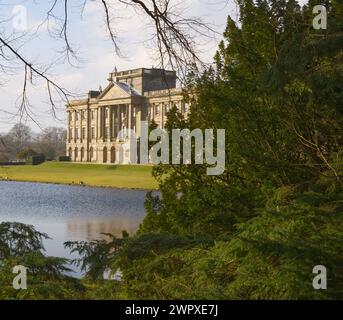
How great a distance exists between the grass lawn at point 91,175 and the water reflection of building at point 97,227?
63.0 feet

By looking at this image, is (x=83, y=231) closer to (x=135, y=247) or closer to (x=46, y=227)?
(x=46, y=227)

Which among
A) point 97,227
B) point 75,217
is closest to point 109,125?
point 75,217

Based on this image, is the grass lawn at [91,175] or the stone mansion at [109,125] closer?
the grass lawn at [91,175]

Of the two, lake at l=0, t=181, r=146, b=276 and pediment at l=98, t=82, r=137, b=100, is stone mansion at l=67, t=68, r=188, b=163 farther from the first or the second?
lake at l=0, t=181, r=146, b=276

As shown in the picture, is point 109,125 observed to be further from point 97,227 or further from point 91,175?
point 97,227

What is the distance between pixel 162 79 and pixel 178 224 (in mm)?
3299

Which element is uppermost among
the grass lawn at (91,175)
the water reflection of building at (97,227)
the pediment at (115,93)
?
the pediment at (115,93)

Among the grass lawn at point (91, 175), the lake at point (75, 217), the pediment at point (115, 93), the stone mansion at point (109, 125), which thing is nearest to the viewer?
the lake at point (75, 217)

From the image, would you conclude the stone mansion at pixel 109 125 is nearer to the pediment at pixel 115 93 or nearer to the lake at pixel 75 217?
the pediment at pixel 115 93

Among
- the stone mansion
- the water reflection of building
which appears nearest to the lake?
the water reflection of building

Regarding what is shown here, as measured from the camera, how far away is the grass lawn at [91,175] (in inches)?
1857

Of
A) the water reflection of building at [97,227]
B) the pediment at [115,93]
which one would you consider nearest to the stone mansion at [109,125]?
the pediment at [115,93]

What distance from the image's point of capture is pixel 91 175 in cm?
5719

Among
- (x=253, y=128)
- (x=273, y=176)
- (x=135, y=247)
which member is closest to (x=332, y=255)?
(x=135, y=247)
